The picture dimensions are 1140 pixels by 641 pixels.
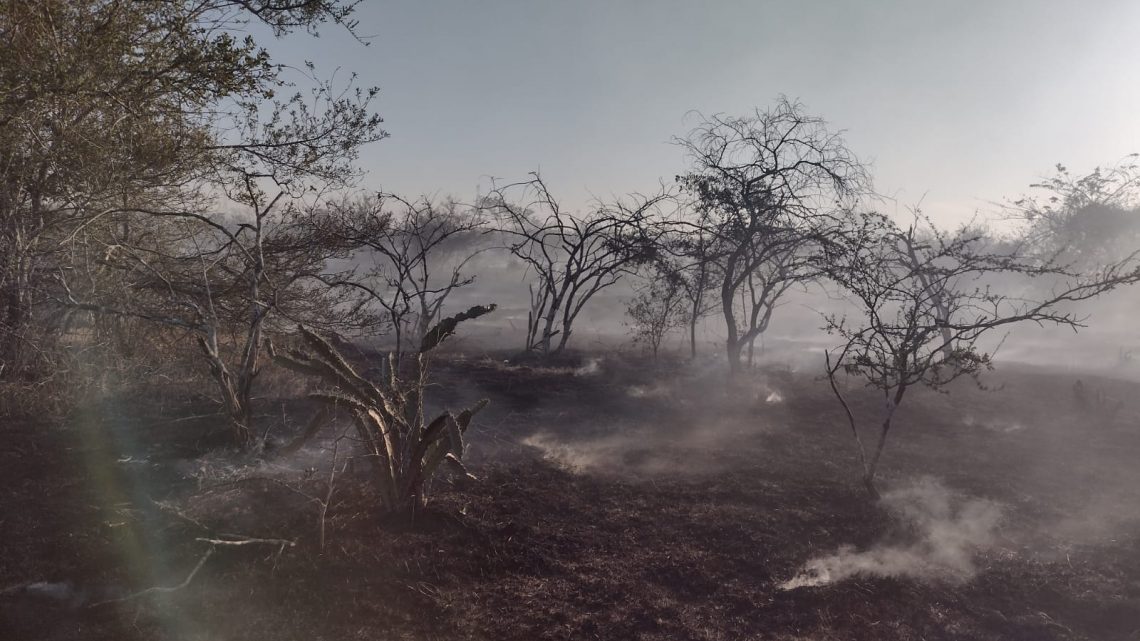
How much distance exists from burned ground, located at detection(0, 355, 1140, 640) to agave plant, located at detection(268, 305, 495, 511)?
1.16 ft

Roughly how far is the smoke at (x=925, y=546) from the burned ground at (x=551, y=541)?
0.34 feet

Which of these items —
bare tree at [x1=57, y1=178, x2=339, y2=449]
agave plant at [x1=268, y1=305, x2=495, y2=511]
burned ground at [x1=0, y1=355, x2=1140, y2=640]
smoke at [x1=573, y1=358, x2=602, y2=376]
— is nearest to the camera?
burned ground at [x1=0, y1=355, x2=1140, y2=640]

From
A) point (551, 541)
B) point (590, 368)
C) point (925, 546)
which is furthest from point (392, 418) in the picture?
point (590, 368)

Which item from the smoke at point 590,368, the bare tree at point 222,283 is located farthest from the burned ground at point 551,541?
the smoke at point 590,368

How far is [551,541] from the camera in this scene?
Answer: 5309 mm

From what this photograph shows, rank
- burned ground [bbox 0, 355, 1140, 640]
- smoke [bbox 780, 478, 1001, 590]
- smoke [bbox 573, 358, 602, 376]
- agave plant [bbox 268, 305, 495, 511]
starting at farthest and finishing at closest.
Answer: smoke [bbox 573, 358, 602, 376] < smoke [bbox 780, 478, 1001, 590] < agave plant [bbox 268, 305, 495, 511] < burned ground [bbox 0, 355, 1140, 640]

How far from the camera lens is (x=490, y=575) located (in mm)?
4688

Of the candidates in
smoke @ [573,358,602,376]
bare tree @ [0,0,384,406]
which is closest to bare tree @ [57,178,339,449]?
bare tree @ [0,0,384,406]

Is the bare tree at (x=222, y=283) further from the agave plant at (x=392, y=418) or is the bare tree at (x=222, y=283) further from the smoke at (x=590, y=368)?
the smoke at (x=590, y=368)

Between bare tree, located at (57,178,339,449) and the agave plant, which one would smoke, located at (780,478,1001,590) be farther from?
bare tree, located at (57,178,339,449)

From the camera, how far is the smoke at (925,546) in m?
5.13

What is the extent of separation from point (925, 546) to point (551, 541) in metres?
3.43

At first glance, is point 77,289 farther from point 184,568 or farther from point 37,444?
point 184,568

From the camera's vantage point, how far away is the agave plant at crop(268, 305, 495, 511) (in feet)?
16.1
